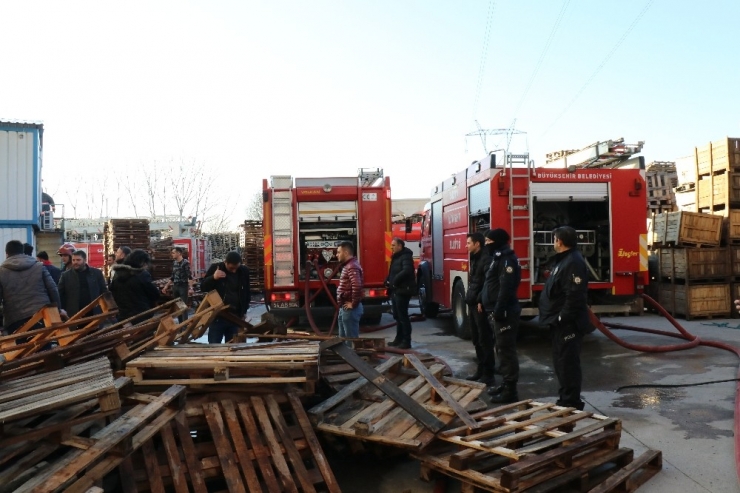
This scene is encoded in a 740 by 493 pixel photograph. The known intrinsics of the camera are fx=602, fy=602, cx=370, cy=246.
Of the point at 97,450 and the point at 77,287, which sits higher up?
the point at 77,287

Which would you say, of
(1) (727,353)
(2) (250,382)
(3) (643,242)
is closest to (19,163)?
(2) (250,382)

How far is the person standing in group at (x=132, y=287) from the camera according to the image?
707 centimetres

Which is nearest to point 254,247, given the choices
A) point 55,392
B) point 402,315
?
point 402,315

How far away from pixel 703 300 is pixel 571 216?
3.91m

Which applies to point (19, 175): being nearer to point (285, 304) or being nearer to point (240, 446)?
point (285, 304)

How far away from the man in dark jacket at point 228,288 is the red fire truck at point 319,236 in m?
2.82

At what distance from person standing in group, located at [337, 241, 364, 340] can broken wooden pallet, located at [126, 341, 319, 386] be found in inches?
107

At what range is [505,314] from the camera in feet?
20.3

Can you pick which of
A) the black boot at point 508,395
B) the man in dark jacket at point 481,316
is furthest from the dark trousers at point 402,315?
the black boot at point 508,395

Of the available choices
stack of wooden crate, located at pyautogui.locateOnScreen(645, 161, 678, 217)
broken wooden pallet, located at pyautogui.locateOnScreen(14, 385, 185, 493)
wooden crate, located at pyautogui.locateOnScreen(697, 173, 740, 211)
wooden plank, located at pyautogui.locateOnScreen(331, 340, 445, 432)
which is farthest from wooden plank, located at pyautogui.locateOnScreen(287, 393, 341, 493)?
stack of wooden crate, located at pyautogui.locateOnScreen(645, 161, 678, 217)

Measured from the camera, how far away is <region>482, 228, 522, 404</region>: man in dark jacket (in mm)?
6164

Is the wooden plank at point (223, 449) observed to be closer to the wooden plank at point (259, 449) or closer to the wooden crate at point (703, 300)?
the wooden plank at point (259, 449)

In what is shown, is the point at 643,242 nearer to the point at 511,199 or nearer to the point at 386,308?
the point at 511,199

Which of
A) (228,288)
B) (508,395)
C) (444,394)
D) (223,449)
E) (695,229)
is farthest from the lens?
(695,229)
